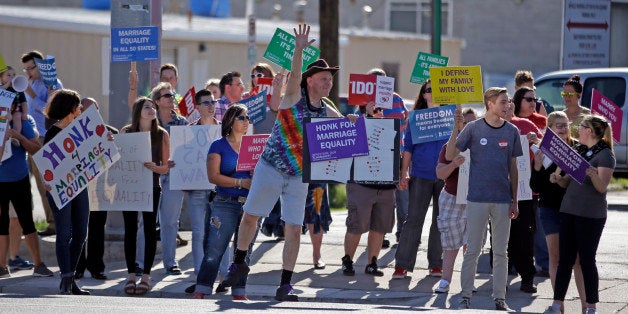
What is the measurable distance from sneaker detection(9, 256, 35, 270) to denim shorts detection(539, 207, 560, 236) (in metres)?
5.47

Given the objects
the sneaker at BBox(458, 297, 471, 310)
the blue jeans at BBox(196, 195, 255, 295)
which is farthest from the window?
the sneaker at BBox(458, 297, 471, 310)

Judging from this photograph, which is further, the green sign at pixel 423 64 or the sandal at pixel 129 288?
the green sign at pixel 423 64

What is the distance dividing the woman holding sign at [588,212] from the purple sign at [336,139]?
1.79 m

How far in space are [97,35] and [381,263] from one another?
1604 cm

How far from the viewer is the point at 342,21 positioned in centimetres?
4397

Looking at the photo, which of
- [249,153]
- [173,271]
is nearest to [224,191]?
[249,153]

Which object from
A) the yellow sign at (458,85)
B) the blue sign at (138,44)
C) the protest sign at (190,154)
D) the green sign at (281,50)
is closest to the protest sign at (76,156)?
the protest sign at (190,154)

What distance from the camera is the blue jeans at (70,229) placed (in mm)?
10445

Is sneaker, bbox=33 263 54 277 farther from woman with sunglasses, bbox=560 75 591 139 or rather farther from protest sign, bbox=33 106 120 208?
woman with sunglasses, bbox=560 75 591 139

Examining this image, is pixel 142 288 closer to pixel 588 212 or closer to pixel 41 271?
pixel 41 271

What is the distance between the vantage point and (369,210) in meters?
11.6

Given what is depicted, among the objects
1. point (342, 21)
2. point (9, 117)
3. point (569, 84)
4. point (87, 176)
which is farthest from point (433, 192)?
point (342, 21)

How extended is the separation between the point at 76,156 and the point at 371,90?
3.09 metres

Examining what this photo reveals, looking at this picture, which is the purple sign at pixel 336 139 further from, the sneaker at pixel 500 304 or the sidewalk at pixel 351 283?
the sneaker at pixel 500 304
